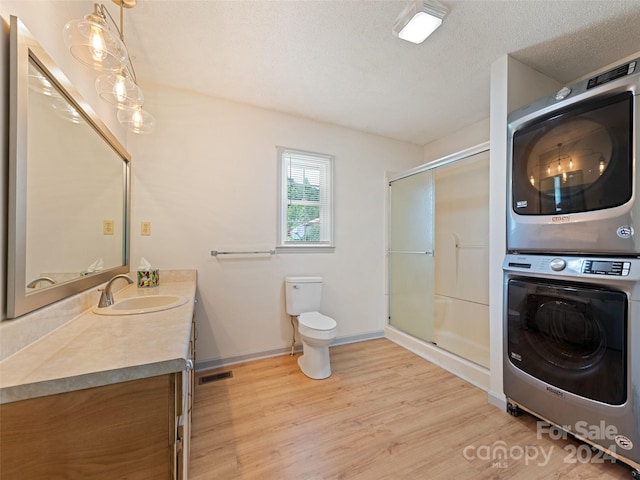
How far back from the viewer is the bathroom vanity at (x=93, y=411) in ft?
2.04

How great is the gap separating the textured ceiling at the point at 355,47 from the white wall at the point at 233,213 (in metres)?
0.25

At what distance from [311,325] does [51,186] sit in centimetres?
179

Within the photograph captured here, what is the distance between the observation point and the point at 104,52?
3.40 ft

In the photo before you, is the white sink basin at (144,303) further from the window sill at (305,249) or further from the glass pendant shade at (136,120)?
the window sill at (305,249)

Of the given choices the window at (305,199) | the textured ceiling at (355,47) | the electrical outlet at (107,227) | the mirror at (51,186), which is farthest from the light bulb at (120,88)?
the window at (305,199)

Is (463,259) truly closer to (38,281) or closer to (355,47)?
(355,47)

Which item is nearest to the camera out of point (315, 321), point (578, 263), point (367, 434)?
point (578, 263)

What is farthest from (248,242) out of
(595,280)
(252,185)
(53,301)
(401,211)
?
(595,280)

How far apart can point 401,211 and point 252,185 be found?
1.72 metres

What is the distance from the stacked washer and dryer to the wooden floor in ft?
0.65

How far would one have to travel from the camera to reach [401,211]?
3.06 m

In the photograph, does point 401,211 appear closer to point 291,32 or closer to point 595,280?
point 595,280

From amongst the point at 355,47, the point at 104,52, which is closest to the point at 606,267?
the point at 355,47

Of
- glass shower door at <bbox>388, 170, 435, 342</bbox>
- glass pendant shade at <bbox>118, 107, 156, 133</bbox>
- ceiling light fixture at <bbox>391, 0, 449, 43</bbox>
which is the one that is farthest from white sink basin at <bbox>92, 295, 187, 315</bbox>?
glass shower door at <bbox>388, 170, 435, 342</bbox>
